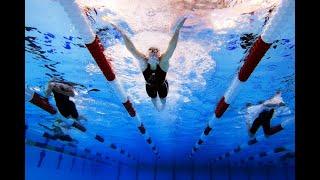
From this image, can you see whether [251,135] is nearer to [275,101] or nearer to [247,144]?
[247,144]

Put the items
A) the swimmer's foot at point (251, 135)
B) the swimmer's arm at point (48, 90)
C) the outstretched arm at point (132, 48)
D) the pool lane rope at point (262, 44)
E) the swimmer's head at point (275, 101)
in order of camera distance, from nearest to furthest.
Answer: the pool lane rope at point (262, 44) → the outstretched arm at point (132, 48) → the swimmer's arm at point (48, 90) → the swimmer's head at point (275, 101) → the swimmer's foot at point (251, 135)

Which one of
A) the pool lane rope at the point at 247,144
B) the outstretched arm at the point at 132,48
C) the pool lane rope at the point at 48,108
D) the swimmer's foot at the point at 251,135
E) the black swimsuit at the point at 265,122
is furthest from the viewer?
the swimmer's foot at the point at 251,135

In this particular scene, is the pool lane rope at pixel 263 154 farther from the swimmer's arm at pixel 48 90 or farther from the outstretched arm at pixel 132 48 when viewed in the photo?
the outstretched arm at pixel 132 48

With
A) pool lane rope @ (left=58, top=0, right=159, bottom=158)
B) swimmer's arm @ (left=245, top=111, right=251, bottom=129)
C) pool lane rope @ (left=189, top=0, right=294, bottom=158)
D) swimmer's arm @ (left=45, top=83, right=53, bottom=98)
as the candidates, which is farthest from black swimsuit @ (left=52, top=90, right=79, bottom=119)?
swimmer's arm @ (left=245, top=111, right=251, bottom=129)

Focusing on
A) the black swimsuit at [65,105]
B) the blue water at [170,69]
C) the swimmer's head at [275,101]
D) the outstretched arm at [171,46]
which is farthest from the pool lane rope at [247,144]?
the outstretched arm at [171,46]

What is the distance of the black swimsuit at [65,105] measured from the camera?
367 inches

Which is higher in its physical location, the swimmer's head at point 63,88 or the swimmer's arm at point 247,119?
the swimmer's head at point 63,88

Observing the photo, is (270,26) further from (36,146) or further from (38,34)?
(36,146)

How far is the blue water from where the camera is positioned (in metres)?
5.11

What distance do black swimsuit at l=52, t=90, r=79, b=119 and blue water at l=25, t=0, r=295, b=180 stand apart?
24 cm

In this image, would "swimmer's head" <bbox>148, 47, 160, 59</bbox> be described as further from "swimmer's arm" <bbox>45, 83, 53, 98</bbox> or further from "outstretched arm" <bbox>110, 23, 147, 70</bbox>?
"swimmer's arm" <bbox>45, 83, 53, 98</bbox>

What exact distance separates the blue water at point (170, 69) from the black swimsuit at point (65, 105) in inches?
9.6
